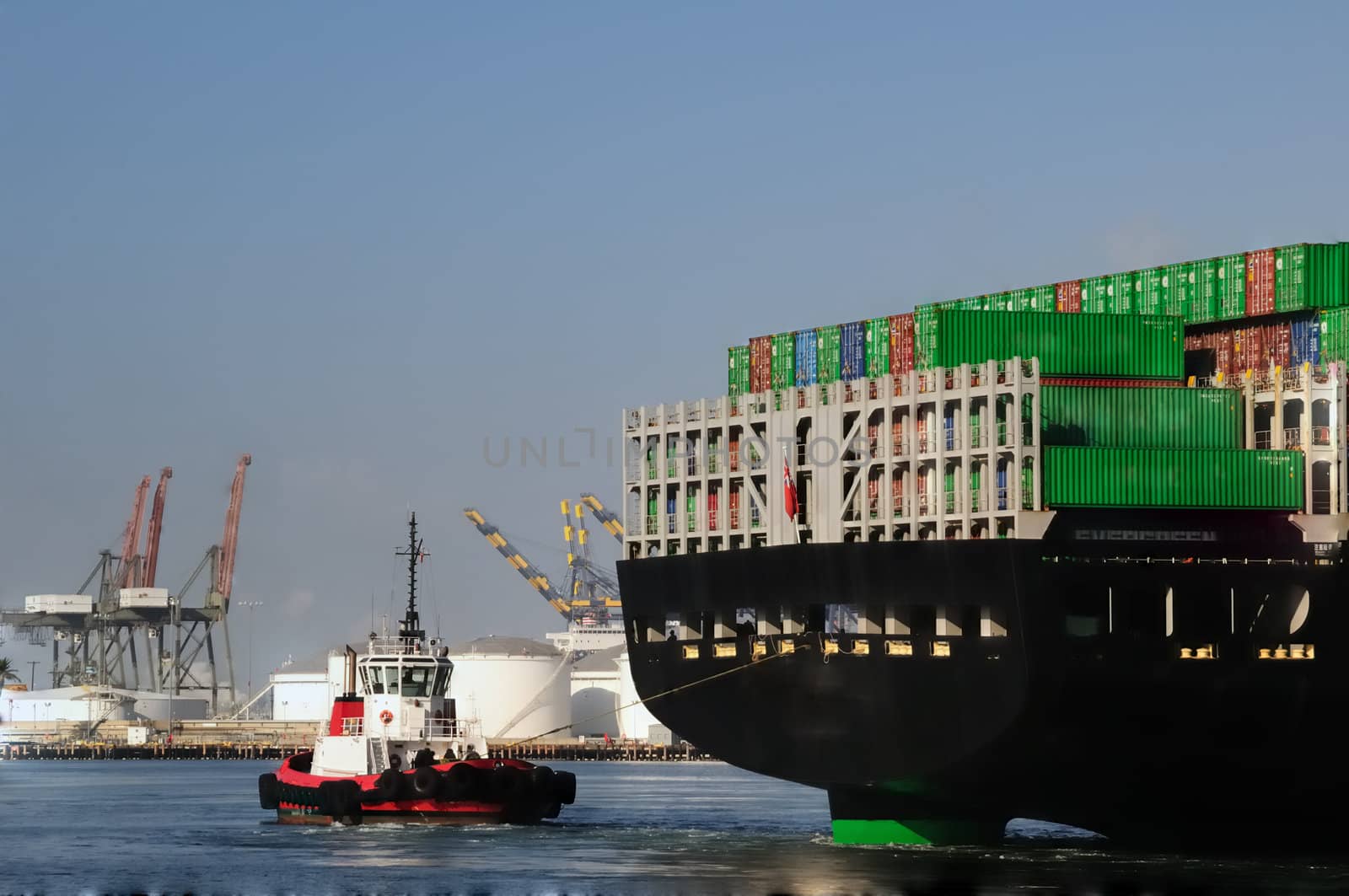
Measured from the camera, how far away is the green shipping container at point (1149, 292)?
215ft

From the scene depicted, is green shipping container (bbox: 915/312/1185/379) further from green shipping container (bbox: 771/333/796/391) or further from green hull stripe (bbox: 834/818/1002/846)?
green hull stripe (bbox: 834/818/1002/846)

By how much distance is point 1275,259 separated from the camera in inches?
2467

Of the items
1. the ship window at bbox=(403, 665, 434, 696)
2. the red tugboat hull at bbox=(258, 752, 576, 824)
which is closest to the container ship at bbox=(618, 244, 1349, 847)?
the red tugboat hull at bbox=(258, 752, 576, 824)

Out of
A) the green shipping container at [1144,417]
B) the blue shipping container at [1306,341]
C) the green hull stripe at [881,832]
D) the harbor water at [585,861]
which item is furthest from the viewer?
the green hull stripe at [881,832]

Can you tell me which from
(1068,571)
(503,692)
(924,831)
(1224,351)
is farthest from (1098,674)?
(503,692)

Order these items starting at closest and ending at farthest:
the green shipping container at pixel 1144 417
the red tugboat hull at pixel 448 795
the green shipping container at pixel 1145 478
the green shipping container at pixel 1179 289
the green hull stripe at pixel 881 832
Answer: the green shipping container at pixel 1145 478 → the green shipping container at pixel 1144 417 → the green shipping container at pixel 1179 289 → the green hull stripe at pixel 881 832 → the red tugboat hull at pixel 448 795

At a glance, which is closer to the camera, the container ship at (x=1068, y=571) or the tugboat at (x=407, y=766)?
the container ship at (x=1068, y=571)

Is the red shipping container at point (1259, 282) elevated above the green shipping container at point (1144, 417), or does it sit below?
above

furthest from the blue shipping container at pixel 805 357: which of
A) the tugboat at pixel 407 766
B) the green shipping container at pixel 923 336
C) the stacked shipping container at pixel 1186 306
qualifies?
the tugboat at pixel 407 766

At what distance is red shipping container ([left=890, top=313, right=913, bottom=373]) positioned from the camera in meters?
66.1

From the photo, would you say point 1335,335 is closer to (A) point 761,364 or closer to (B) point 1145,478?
(B) point 1145,478

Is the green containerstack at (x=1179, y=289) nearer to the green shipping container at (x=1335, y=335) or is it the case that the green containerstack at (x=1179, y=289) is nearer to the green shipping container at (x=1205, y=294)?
the green shipping container at (x=1205, y=294)

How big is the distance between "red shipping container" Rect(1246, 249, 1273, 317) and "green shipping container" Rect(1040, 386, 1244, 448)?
3.29 meters

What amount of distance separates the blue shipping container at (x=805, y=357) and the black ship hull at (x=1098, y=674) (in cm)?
853
